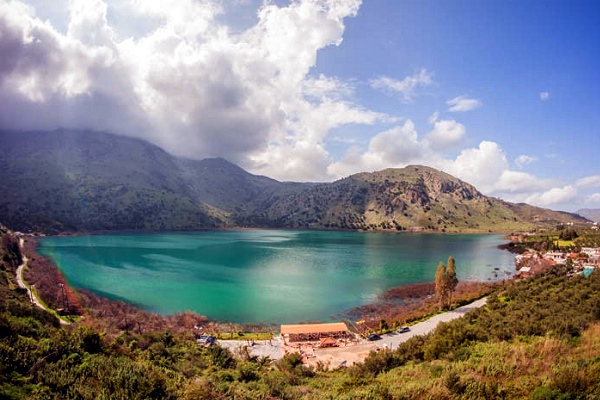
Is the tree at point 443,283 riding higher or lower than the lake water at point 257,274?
higher

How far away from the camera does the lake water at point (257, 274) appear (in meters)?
55.6

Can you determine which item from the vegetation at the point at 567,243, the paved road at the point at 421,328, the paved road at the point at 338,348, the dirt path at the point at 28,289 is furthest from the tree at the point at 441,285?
the vegetation at the point at 567,243

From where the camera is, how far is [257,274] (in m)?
82.6

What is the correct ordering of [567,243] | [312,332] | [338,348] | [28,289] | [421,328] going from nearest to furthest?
[338,348] → [312,332] → [421,328] → [28,289] → [567,243]

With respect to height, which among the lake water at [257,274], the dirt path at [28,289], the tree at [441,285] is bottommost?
the lake water at [257,274]

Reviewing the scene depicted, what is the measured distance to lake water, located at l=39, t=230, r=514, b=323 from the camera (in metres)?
55.6

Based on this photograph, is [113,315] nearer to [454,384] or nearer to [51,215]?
[454,384]

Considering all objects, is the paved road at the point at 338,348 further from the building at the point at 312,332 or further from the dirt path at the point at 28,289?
the dirt path at the point at 28,289

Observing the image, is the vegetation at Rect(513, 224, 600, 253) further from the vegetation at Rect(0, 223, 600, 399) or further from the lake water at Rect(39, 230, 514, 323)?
the vegetation at Rect(0, 223, 600, 399)

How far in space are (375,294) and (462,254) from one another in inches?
2788

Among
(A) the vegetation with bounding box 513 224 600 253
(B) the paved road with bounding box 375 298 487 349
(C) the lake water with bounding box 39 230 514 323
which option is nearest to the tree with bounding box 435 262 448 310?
(B) the paved road with bounding box 375 298 487 349

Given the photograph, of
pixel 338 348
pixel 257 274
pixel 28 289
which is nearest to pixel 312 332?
pixel 338 348

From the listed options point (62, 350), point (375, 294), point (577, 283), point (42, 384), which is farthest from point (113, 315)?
point (577, 283)

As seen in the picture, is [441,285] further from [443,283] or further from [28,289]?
[28,289]
